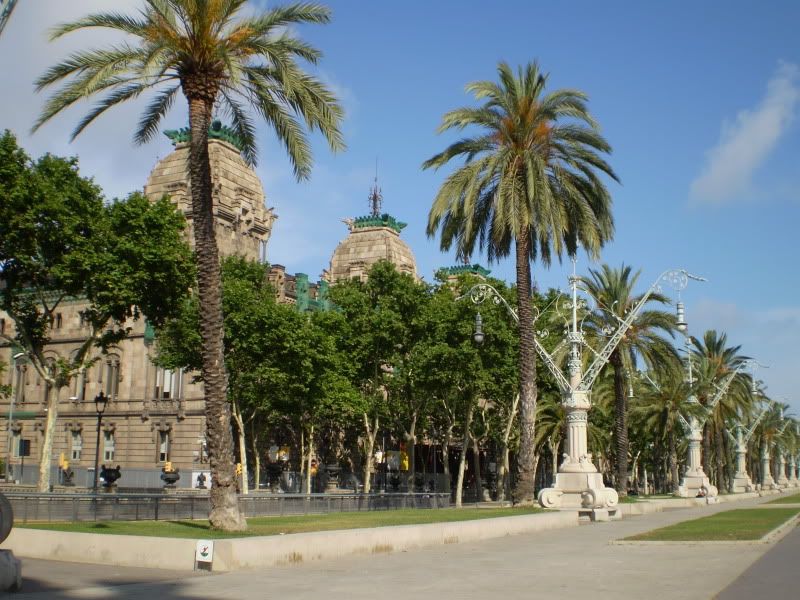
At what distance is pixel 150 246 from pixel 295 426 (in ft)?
84.0

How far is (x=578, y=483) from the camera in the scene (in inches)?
1313

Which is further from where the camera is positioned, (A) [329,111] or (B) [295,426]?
(B) [295,426]

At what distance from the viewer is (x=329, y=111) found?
21.9 m

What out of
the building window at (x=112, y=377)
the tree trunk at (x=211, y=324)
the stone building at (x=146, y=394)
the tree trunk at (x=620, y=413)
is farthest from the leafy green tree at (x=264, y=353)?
the tree trunk at (x=211, y=324)

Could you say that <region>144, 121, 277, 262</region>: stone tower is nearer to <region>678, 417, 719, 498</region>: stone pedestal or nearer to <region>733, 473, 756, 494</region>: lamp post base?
<region>678, 417, 719, 498</region>: stone pedestal

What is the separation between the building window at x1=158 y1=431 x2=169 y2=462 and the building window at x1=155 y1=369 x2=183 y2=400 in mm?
2348

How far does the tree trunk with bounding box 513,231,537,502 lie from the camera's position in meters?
31.7

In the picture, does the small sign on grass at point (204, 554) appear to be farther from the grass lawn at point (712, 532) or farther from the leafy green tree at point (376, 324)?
the leafy green tree at point (376, 324)

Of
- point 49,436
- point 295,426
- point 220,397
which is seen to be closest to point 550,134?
point 220,397

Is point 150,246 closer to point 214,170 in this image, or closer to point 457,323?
point 457,323

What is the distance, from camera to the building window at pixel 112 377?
2416 inches

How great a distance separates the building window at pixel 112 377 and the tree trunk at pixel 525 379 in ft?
123

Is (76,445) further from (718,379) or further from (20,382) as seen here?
(718,379)

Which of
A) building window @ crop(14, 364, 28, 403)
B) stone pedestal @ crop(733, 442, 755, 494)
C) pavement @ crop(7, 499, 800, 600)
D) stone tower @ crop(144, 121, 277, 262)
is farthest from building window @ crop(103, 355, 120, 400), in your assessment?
stone pedestal @ crop(733, 442, 755, 494)
